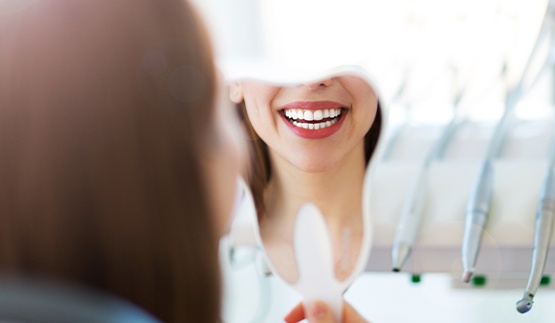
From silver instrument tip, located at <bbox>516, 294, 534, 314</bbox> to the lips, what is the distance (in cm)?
15

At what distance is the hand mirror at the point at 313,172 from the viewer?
0.44m

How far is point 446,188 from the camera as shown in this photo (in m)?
0.48

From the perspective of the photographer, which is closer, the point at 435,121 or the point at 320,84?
the point at 320,84

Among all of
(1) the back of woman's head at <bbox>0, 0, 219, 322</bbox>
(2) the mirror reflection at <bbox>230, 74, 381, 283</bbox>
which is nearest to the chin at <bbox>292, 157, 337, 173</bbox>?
(2) the mirror reflection at <bbox>230, 74, 381, 283</bbox>

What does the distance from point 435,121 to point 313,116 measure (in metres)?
0.14

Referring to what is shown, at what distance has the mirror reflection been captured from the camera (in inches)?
17.4

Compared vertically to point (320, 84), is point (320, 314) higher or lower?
lower

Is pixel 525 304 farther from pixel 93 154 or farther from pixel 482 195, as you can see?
pixel 93 154

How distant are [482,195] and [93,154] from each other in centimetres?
24

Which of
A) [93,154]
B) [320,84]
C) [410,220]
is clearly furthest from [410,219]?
[93,154]

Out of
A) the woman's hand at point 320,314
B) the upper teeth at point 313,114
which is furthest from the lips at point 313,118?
the woman's hand at point 320,314

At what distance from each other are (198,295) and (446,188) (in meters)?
0.19

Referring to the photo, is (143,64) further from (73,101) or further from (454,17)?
(454,17)

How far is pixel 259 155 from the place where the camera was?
18.1 inches
